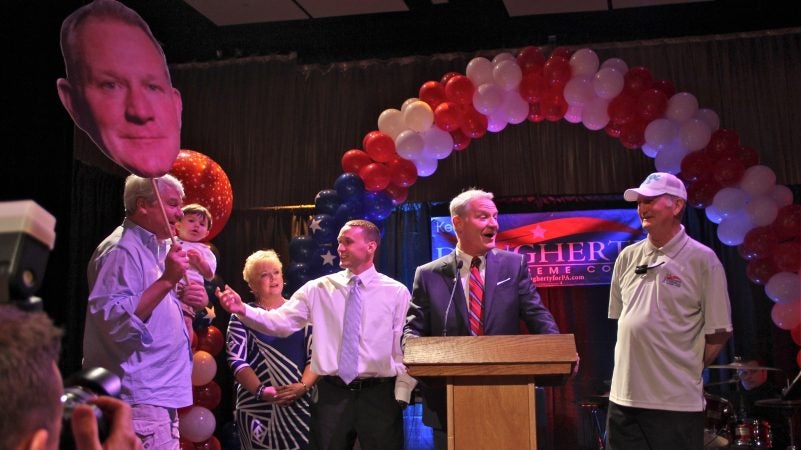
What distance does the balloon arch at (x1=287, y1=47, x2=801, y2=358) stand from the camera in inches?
251

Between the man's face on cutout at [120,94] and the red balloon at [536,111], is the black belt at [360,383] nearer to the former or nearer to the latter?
the man's face on cutout at [120,94]

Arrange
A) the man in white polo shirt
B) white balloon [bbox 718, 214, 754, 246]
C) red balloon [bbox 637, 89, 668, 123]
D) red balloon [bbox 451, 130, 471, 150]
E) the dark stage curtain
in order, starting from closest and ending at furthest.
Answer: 1. the man in white polo shirt
2. white balloon [bbox 718, 214, 754, 246]
3. red balloon [bbox 637, 89, 668, 123]
4. red balloon [bbox 451, 130, 471, 150]
5. the dark stage curtain

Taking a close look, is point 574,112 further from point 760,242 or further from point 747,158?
point 760,242

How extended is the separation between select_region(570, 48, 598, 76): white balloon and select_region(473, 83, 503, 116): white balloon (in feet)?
2.07

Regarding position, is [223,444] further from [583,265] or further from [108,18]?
[108,18]

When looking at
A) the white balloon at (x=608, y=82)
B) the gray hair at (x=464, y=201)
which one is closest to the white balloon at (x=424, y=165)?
the white balloon at (x=608, y=82)

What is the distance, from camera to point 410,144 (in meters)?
6.85

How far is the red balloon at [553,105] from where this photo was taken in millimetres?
6789

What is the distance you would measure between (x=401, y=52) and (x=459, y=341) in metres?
5.87

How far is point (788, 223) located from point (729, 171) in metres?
0.58

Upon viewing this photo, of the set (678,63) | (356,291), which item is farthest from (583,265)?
(356,291)

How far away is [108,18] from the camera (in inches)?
176

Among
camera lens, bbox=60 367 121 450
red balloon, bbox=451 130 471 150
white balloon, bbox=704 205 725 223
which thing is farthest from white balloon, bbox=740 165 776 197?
camera lens, bbox=60 367 121 450

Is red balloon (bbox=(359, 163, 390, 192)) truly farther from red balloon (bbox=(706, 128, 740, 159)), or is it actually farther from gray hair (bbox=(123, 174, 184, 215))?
gray hair (bbox=(123, 174, 184, 215))
